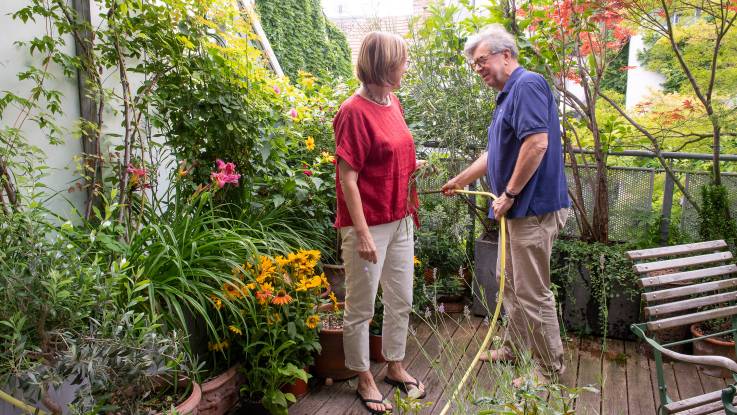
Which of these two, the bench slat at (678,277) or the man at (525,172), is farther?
the man at (525,172)

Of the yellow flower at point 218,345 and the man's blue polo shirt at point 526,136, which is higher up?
the man's blue polo shirt at point 526,136

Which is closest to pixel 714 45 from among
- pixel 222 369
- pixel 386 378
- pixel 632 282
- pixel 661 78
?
pixel 632 282

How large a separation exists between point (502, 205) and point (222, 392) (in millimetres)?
1438

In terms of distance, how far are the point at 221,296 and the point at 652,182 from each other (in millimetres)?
2684

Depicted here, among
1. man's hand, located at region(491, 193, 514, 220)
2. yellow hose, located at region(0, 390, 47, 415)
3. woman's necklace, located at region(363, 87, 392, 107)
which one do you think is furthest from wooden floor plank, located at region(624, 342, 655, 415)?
yellow hose, located at region(0, 390, 47, 415)

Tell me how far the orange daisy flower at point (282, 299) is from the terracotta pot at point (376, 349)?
2.47ft

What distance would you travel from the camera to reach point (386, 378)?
289 centimetres

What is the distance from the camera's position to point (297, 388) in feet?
9.07

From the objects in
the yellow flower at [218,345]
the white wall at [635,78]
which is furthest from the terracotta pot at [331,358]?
the white wall at [635,78]

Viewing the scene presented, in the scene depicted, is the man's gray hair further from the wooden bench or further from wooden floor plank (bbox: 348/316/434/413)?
wooden floor plank (bbox: 348/316/434/413)

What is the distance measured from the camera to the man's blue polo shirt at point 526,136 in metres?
2.45

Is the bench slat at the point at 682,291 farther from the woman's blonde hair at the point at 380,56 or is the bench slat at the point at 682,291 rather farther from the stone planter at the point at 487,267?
the stone planter at the point at 487,267

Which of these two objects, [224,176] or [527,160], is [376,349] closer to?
[224,176]

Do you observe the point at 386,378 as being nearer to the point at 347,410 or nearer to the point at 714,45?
the point at 347,410
